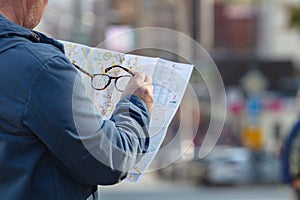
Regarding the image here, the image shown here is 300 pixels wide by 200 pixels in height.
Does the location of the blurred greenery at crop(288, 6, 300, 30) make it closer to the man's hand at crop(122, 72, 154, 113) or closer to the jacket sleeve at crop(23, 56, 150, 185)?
the man's hand at crop(122, 72, 154, 113)

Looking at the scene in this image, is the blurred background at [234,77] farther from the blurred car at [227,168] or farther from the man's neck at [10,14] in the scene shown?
the man's neck at [10,14]

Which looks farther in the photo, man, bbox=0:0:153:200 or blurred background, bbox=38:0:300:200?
blurred background, bbox=38:0:300:200

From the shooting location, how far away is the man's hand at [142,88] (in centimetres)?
233

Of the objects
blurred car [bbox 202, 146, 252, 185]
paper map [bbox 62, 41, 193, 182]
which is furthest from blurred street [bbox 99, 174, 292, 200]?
paper map [bbox 62, 41, 193, 182]

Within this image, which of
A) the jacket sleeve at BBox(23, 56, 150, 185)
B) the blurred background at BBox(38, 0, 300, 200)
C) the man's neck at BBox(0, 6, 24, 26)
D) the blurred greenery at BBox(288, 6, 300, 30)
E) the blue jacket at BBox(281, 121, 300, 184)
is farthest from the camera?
the blurred greenery at BBox(288, 6, 300, 30)

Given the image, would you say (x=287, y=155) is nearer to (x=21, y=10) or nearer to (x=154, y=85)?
(x=154, y=85)

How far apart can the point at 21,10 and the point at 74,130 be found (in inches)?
16.1

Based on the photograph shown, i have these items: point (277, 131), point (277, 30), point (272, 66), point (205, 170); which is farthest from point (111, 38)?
point (277, 30)

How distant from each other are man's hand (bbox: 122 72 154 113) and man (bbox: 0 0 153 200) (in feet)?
0.44

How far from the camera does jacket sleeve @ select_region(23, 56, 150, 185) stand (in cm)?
210

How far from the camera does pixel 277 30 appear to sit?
159 ft

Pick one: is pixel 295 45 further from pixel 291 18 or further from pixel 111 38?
pixel 111 38

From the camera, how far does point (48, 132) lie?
2115 millimetres

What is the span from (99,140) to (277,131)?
30214 millimetres
